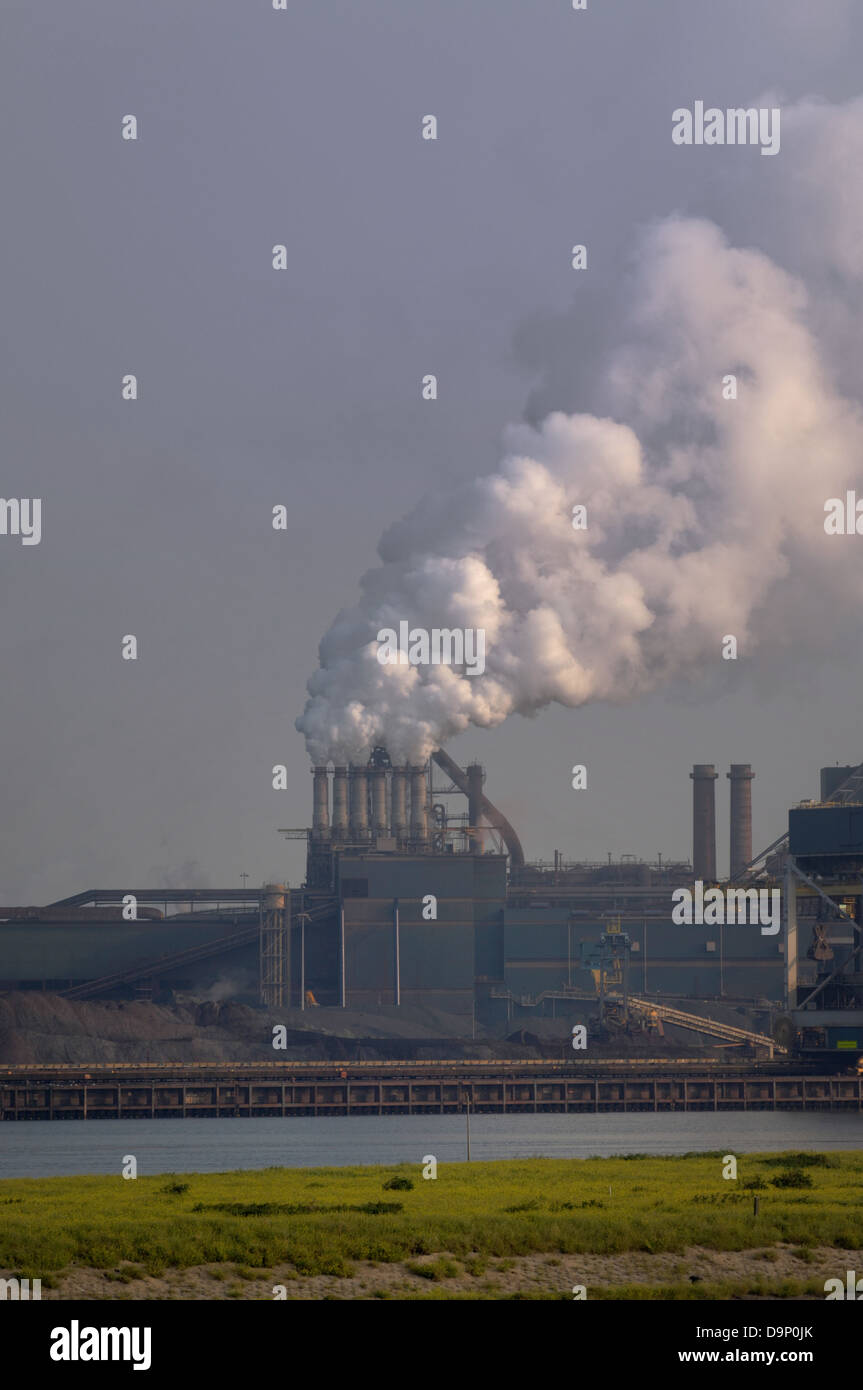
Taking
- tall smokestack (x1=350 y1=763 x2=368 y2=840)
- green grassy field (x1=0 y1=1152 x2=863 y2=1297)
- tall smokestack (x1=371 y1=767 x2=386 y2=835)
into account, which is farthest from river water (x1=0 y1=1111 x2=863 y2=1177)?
tall smokestack (x1=350 y1=763 x2=368 y2=840)

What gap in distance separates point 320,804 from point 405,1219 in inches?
4012

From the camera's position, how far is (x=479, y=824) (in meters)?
152

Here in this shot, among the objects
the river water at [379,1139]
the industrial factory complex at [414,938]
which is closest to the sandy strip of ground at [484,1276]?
the river water at [379,1139]

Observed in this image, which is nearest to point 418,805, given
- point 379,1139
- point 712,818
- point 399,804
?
point 399,804

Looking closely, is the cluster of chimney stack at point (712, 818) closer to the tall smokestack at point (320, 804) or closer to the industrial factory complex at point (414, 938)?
the industrial factory complex at point (414, 938)

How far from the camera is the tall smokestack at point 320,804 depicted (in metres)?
141

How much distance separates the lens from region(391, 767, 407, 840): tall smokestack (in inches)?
5620

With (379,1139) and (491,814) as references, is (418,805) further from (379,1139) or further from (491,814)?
(379,1139)

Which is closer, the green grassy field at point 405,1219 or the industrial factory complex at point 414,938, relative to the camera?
the green grassy field at point 405,1219

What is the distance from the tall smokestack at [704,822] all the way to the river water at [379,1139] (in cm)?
4318

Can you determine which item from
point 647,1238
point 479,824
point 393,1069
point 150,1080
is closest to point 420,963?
point 479,824
